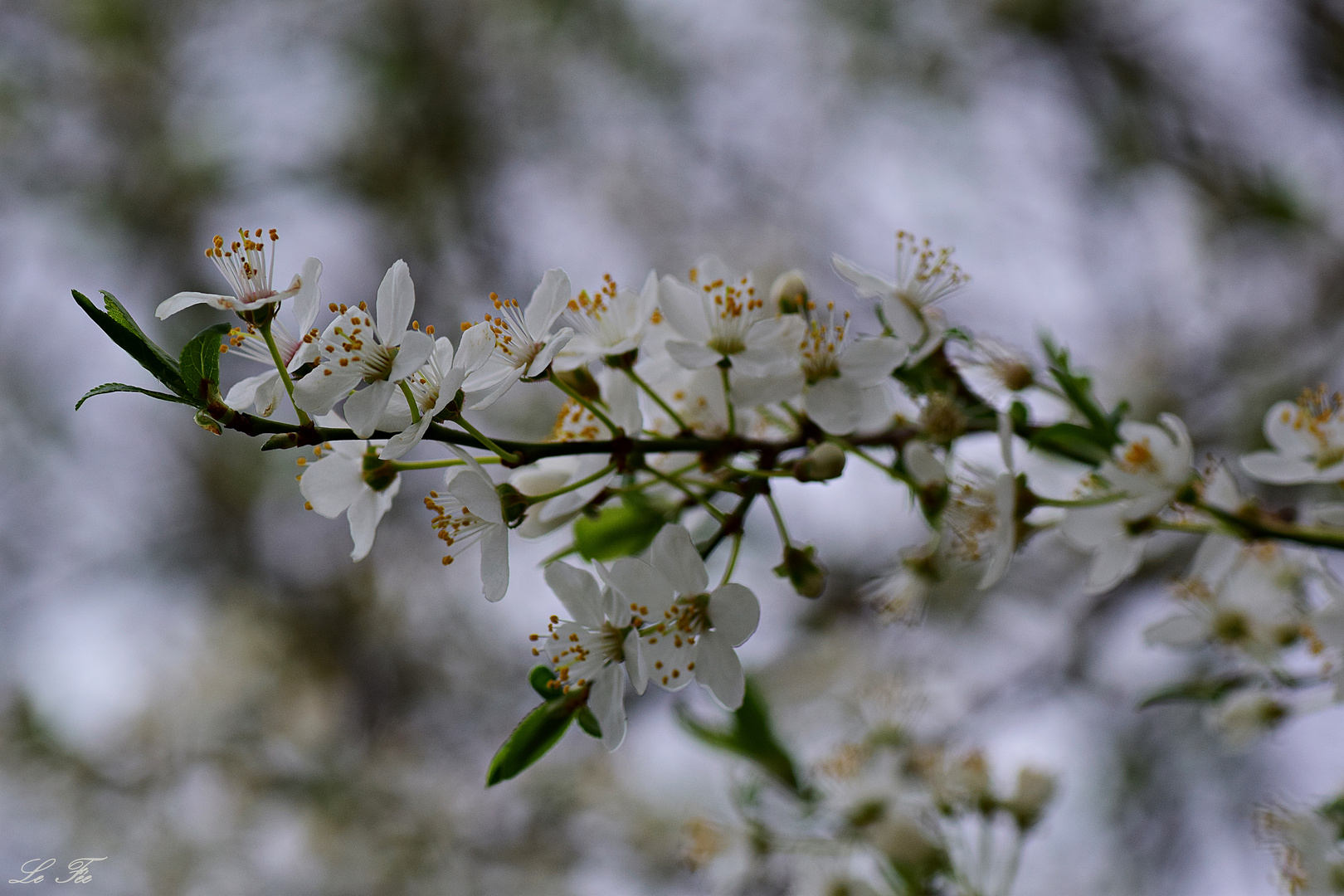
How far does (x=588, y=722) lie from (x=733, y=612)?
0.47 ft

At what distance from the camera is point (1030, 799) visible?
1.31m

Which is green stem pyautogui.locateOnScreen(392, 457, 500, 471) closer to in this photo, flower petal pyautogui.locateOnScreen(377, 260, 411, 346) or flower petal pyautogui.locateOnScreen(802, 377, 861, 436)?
flower petal pyautogui.locateOnScreen(377, 260, 411, 346)

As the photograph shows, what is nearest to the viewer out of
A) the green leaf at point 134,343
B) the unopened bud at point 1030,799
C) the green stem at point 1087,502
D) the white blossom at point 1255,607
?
the green leaf at point 134,343

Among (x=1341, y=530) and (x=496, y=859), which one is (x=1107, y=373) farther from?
(x=1341, y=530)

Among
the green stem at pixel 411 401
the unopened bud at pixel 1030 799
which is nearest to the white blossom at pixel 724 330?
the green stem at pixel 411 401

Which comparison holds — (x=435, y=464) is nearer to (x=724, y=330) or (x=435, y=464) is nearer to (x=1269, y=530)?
(x=724, y=330)

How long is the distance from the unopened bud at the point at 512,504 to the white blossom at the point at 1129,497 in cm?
50

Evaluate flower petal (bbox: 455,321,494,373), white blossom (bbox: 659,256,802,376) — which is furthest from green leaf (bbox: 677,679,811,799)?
flower petal (bbox: 455,321,494,373)

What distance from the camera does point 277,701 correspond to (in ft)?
12.7

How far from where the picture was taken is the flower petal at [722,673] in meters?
0.79

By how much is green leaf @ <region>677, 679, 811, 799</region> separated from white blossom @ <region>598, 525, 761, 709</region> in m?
0.35

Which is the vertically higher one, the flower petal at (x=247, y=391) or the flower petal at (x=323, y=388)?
the flower petal at (x=247, y=391)

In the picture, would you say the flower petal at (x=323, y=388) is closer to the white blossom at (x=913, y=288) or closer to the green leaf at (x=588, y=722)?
the green leaf at (x=588, y=722)

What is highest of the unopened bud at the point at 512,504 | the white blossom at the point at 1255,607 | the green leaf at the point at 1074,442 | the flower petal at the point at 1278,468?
the unopened bud at the point at 512,504
